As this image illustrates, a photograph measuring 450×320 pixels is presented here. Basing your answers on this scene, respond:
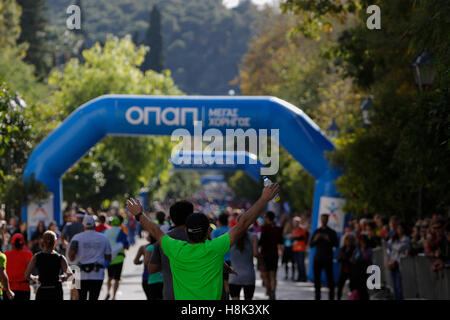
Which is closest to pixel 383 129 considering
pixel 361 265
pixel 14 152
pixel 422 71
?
pixel 422 71

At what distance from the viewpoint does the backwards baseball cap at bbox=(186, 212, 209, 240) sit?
20.9 ft

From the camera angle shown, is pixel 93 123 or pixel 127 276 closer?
pixel 93 123

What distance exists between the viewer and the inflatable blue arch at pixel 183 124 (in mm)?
20703

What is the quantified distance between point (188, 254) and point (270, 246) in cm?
912

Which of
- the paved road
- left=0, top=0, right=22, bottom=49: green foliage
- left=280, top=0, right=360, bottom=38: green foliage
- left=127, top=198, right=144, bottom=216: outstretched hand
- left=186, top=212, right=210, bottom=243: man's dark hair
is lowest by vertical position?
the paved road

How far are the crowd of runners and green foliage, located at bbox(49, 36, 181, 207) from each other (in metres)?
16.2

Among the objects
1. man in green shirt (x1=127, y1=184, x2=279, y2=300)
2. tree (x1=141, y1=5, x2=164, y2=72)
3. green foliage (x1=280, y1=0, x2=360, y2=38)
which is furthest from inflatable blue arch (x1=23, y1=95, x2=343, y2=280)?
tree (x1=141, y1=5, x2=164, y2=72)

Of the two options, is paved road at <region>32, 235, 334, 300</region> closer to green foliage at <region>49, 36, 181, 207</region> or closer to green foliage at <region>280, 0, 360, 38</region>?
green foliage at <region>280, 0, 360, 38</region>

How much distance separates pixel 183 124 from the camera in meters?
Answer: 20.7

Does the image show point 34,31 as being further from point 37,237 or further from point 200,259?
point 200,259
